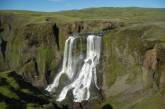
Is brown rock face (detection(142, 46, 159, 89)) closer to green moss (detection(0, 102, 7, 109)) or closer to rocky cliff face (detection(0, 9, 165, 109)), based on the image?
rocky cliff face (detection(0, 9, 165, 109))

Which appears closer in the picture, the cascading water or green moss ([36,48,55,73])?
the cascading water

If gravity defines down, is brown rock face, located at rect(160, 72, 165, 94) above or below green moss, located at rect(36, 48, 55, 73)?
above

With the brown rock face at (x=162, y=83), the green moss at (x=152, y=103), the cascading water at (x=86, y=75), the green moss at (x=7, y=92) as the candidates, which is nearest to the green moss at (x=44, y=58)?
the cascading water at (x=86, y=75)

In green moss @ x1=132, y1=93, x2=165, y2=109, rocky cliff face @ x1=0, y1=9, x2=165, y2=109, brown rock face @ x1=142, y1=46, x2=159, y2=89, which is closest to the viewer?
green moss @ x1=132, y1=93, x2=165, y2=109

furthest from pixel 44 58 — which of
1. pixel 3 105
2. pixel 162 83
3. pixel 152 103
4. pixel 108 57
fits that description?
pixel 3 105

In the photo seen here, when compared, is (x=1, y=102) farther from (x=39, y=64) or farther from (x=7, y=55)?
(x=7, y=55)

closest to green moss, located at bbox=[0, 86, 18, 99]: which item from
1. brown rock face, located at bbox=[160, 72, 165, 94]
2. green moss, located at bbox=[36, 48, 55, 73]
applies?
brown rock face, located at bbox=[160, 72, 165, 94]

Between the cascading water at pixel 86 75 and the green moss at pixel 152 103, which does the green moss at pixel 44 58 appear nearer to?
the cascading water at pixel 86 75

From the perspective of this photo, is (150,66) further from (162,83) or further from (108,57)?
(108,57)

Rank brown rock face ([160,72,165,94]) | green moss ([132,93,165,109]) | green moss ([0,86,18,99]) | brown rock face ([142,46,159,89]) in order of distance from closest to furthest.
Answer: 1. green moss ([0,86,18,99])
2. green moss ([132,93,165,109])
3. brown rock face ([160,72,165,94])
4. brown rock face ([142,46,159,89])
